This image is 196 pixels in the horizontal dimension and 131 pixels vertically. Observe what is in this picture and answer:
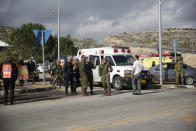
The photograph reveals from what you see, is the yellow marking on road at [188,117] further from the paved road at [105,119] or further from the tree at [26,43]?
the tree at [26,43]

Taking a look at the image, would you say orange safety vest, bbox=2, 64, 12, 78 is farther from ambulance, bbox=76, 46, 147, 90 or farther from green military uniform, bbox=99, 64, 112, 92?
ambulance, bbox=76, 46, 147, 90

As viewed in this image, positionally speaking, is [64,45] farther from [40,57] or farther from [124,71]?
[124,71]

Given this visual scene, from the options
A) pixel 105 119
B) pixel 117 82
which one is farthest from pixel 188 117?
pixel 117 82

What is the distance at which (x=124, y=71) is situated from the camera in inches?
538

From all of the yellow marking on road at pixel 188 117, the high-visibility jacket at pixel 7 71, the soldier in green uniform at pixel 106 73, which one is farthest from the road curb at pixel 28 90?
the yellow marking on road at pixel 188 117

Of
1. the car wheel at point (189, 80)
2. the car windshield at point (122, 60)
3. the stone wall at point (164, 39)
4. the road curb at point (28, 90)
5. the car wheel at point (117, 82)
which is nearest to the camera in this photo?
the road curb at point (28, 90)

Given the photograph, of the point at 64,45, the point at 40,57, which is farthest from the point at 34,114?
the point at 64,45

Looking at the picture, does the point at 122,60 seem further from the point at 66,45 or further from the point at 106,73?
the point at 66,45

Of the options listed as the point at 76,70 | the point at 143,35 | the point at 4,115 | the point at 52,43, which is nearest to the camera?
the point at 4,115

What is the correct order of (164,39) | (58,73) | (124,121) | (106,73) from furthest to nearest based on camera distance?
(164,39), (58,73), (106,73), (124,121)

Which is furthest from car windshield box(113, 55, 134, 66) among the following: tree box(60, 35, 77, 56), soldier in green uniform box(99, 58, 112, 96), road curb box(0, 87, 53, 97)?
tree box(60, 35, 77, 56)

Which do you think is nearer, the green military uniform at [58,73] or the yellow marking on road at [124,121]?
the yellow marking on road at [124,121]

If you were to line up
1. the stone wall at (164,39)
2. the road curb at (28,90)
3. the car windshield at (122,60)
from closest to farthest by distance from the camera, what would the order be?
the road curb at (28,90) → the car windshield at (122,60) → the stone wall at (164,39)

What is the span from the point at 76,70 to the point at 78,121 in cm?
662
